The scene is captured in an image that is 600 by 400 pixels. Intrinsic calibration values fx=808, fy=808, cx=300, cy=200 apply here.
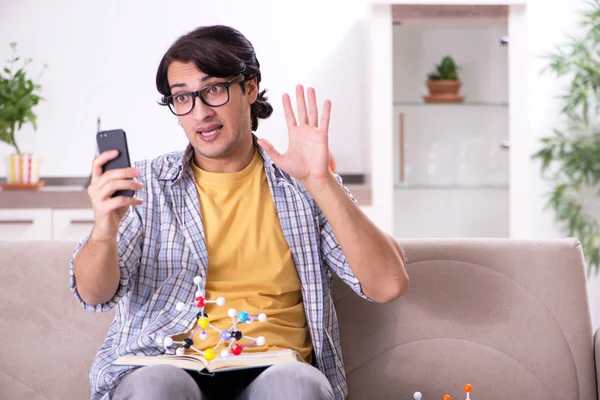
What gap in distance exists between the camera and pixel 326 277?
185 cm

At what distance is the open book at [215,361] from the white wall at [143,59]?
2.57 meters

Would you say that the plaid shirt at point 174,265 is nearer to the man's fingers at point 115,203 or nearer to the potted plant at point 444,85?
the man's fingers at point 115,203

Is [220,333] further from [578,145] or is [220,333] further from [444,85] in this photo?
[578,145]

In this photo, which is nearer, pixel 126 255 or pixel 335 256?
pixel 126 255

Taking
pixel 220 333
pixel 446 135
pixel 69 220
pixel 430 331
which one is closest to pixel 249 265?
pixel 220 333

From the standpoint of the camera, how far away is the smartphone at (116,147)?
60.7 inches

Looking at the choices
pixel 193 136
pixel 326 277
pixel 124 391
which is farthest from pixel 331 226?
pixel 124 391

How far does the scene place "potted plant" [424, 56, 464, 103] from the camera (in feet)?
13.0

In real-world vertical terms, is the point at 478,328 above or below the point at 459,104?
below

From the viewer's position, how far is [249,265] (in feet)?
5.83

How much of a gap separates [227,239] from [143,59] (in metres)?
2.55

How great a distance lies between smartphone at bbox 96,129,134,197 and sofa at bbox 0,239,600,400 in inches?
17.6

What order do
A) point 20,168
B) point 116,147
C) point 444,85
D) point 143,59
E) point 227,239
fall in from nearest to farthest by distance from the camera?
1. point 116,147
2. point 227,239
3. point 20,168
4. point 444,85
5. point 143,59

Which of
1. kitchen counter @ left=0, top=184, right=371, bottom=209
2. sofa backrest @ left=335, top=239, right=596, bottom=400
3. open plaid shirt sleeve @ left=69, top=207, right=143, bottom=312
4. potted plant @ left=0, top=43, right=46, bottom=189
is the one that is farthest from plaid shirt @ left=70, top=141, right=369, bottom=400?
potted plant @ left=0, top=43, right=46, bottom=189
